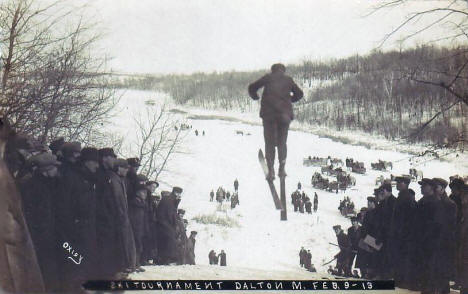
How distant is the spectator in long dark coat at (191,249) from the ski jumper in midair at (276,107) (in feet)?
3.09

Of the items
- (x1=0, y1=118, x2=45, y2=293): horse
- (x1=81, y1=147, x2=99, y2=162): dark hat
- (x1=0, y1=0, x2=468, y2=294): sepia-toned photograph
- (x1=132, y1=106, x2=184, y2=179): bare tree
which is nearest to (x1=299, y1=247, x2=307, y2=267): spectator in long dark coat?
(x1=0, y1=0, x2=468, y2=294): sepia-toned photograph

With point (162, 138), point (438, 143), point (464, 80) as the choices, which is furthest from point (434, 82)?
point (162, 138)

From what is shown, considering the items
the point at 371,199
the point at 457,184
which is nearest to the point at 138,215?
the point at 371,199

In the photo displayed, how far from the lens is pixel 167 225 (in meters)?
4.93

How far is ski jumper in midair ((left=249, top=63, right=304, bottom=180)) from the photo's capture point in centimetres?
470

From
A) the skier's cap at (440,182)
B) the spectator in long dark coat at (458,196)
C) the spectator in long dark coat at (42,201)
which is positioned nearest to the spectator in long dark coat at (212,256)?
the spectator in long dark coat at (42,201)

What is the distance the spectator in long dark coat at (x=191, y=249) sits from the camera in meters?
4.77

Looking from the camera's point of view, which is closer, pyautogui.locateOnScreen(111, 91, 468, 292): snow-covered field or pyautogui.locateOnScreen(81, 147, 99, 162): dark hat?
pyautogui.locateOnScreen(81, 147, 99, 162): dark hat

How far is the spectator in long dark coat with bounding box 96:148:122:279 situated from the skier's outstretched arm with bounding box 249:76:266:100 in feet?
4.79

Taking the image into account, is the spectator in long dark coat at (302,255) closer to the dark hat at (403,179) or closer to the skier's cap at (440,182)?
the dark hat at (403,179)

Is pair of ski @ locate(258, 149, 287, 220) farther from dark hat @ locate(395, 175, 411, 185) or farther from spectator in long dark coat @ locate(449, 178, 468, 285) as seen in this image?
spectator in long dark coat @ locate(449, 178, 468, 285)

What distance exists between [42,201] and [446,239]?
380cm

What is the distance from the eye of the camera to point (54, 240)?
4.59m

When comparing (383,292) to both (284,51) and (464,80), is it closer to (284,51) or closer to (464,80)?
(464,80)
